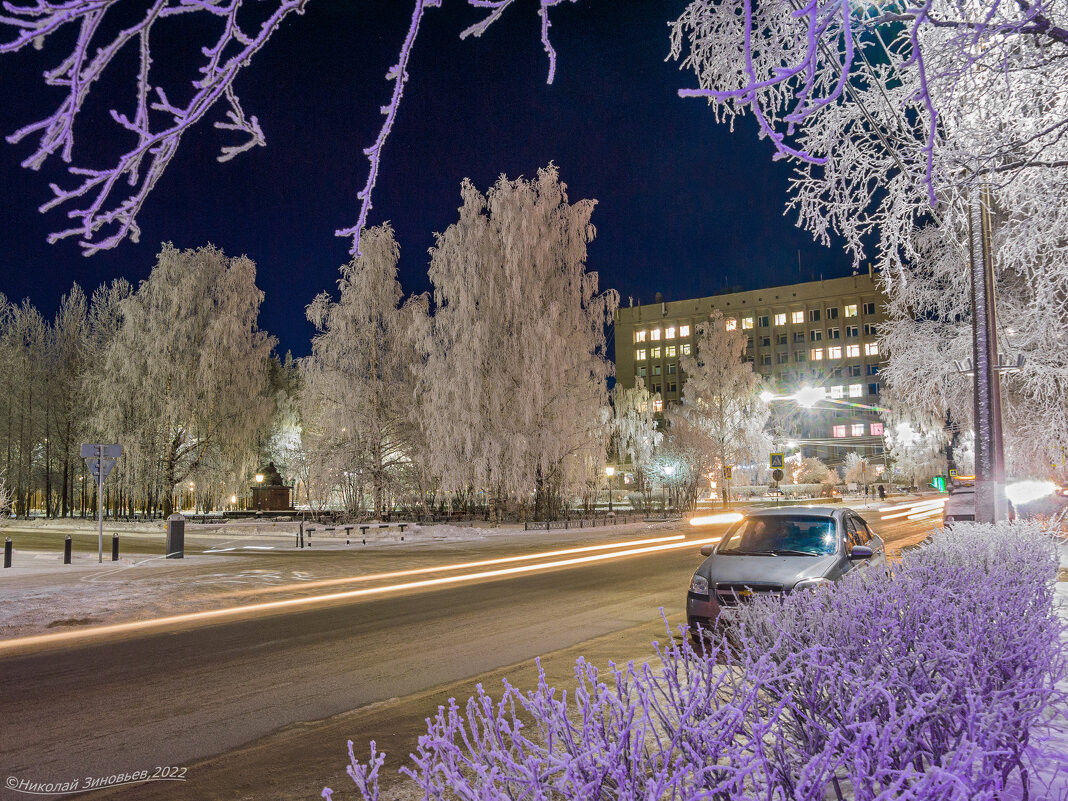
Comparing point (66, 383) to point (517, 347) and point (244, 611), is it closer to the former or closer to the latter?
point (517, 347)

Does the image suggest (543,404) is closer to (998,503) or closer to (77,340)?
(998,503)

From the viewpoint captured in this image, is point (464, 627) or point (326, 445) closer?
point (464, 627)

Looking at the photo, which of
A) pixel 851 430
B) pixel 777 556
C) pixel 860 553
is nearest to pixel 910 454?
pixel 851 430

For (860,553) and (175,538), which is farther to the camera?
(175,538)

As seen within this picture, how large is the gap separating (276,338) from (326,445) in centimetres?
1065

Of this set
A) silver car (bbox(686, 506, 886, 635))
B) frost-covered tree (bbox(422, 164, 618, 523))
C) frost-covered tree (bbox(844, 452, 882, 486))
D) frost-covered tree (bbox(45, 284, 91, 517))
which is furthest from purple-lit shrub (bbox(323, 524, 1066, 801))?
frost-covered tree (bbox(844, 452, 882, 486))

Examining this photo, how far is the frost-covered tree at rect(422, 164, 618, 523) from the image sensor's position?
2898 cm

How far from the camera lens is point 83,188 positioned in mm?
2312

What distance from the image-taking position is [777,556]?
8.79 m

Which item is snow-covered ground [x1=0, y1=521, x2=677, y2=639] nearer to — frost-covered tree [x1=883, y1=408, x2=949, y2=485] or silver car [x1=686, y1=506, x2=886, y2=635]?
silver car [x1=686, y1=506, x2=886, y2=635]

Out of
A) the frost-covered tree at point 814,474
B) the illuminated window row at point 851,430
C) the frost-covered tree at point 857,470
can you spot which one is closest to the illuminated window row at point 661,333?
the illuminated window row at point 851,430

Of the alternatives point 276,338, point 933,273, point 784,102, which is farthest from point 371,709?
point 276,338

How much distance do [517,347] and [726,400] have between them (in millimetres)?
23385

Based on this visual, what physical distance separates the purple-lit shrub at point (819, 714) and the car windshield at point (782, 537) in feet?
11.4
